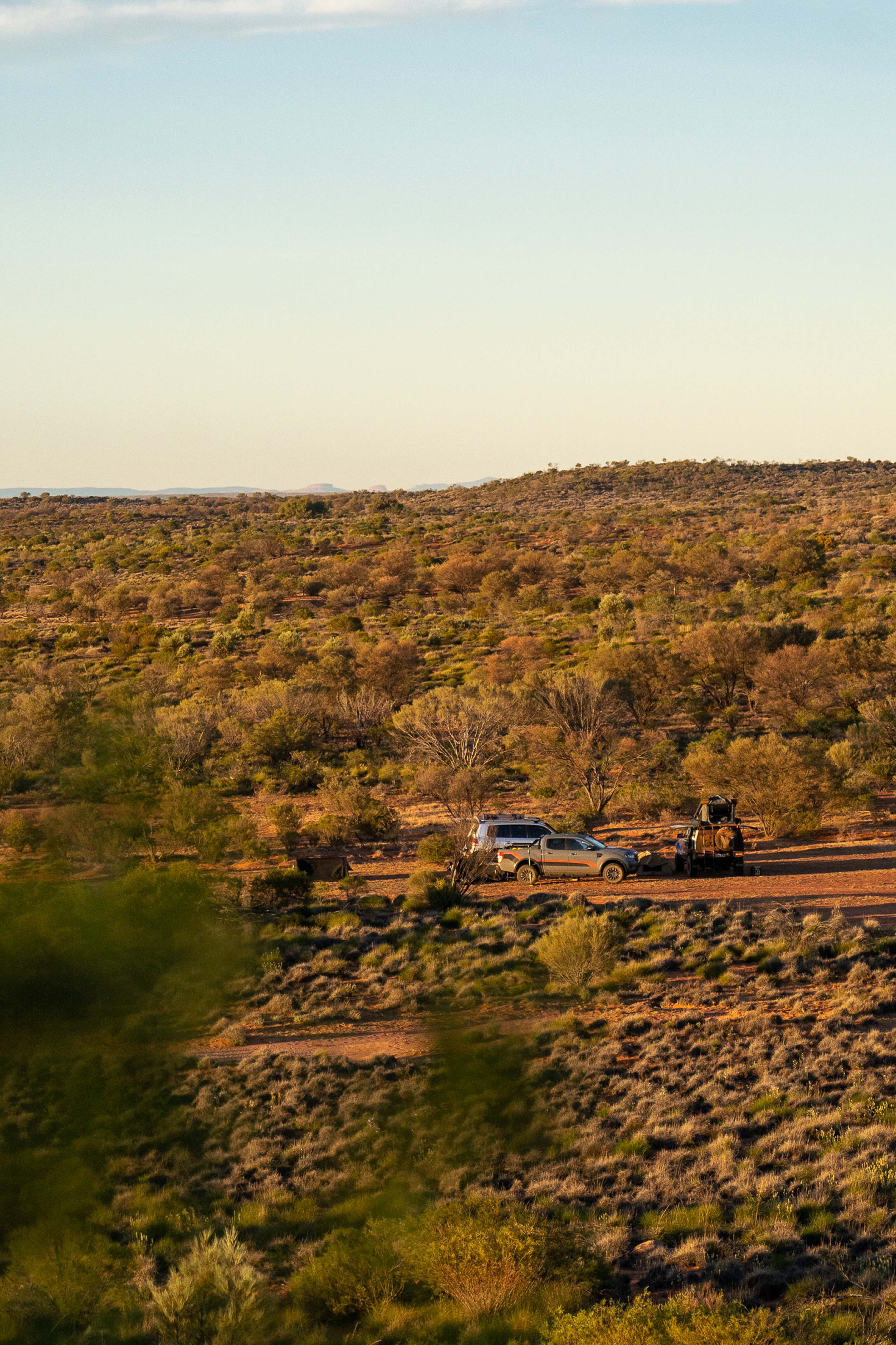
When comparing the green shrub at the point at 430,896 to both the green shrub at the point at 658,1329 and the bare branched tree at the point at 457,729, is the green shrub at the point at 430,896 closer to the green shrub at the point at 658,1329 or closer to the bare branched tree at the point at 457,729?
the bare branched tree at the point at 457,729

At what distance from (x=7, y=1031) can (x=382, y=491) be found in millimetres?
151903

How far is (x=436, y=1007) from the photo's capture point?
4332mm

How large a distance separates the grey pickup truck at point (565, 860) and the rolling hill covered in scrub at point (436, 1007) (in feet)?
1.94

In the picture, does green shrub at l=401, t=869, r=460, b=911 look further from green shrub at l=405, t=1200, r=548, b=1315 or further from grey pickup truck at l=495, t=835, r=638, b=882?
green shrub at l=405, t=1200, r=548, b=1315

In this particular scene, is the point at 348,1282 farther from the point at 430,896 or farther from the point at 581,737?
the point at 581,737

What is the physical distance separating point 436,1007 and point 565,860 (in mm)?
21002

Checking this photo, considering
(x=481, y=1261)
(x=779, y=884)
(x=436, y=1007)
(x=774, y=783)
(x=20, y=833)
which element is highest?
(x=20, y=833)

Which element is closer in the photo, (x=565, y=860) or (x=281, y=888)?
(x=281, y=888)

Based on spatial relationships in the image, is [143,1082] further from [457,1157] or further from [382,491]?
[382,491]

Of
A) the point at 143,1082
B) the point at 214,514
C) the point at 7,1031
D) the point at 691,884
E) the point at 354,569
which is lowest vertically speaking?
the point at 691,884

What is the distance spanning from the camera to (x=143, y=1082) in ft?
9.63

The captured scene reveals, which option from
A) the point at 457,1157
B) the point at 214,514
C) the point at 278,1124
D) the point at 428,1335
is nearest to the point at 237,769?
the point at 278,1124

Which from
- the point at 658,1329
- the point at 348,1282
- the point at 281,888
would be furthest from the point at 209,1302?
the point at 281,888

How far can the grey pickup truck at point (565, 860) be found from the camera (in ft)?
81.1
